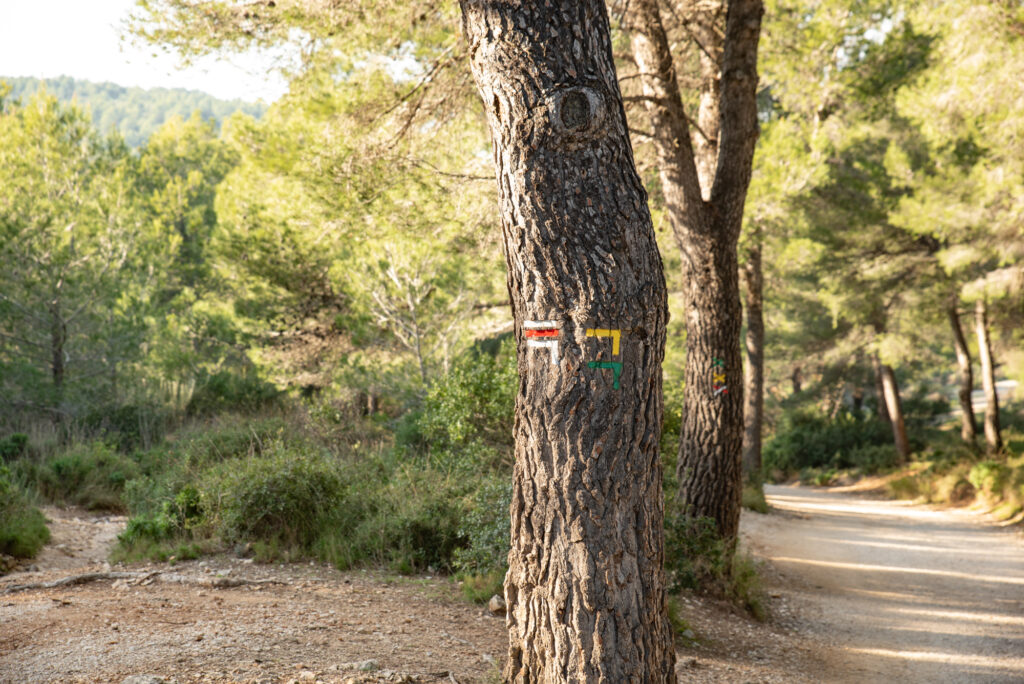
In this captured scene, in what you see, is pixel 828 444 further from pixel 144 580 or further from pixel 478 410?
pixel 144 580

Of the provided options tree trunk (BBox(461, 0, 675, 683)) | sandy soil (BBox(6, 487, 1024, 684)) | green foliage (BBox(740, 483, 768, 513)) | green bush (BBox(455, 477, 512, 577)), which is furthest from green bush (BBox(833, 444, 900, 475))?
tree trunk (BBox(461, 0, 675, 683))

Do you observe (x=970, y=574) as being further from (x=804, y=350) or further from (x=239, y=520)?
(x=804, y=350)

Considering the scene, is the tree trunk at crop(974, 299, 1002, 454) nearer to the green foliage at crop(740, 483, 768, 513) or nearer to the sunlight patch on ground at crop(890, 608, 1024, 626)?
the green foliage at crop(740, 483, 768, 513)

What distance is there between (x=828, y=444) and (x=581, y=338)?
22.2 m

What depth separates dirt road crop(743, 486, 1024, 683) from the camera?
4891 millimetres

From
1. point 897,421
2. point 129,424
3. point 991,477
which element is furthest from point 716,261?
point 897,421

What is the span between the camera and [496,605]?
173 inches

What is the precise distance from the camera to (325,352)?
45.2 ft

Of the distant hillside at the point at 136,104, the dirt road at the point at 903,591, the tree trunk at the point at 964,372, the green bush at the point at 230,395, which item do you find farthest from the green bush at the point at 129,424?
the distant hillside at the point at 136,104

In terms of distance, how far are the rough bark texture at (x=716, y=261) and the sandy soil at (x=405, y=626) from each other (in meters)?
0.98

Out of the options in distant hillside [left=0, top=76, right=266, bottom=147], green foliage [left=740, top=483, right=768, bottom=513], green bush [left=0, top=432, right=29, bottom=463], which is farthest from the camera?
distant hillside [left=0, top=76, right=266, bottom=147]

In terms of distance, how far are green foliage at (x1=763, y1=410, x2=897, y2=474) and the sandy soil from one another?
12.5 metres

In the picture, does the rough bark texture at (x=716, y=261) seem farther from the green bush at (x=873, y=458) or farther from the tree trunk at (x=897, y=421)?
the green bush at (x=873, y=458)

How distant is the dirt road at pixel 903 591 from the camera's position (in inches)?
193
